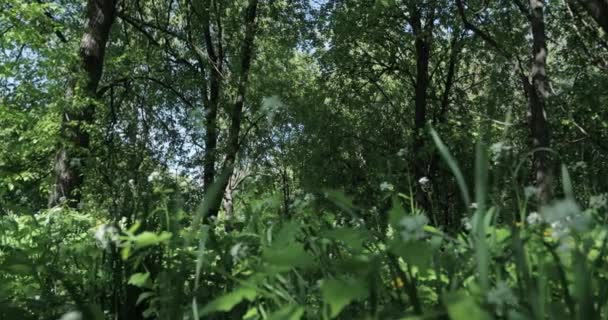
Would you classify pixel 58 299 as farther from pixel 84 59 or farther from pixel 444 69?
pixel 444 69

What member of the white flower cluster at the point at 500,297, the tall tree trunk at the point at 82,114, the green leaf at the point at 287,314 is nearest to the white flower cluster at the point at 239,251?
the green leaf at the point at 287,314

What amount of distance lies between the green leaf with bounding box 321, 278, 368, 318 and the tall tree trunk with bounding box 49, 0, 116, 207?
9.00m

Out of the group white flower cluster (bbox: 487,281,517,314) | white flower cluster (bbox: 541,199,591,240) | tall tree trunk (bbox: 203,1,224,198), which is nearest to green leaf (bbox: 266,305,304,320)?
white flower cluster (bbox: 487,281,517,314)

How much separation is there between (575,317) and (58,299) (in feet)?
5.04

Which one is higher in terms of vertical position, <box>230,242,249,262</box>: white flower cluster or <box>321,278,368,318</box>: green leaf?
<box>230,242,249,262</box>: white flower cluster

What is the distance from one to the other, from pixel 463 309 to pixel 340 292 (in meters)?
0.24

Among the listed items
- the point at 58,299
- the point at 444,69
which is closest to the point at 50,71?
the point at 58,299

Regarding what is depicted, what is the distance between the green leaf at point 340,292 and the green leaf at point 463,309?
0.18m

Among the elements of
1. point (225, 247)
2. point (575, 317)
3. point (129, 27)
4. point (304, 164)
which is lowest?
point (575, 317)

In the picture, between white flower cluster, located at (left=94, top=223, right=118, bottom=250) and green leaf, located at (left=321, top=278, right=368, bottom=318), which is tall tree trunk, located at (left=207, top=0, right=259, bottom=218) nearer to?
white flower cluster, located at (left=94, top=223, right=118, bottom=250)

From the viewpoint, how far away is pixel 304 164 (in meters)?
20.4

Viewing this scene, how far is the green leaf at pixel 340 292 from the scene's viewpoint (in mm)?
1065

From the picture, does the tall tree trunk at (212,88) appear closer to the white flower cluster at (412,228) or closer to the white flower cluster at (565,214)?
the white flower cluster at (412,228)

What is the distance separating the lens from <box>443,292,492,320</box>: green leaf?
0.93 metres
